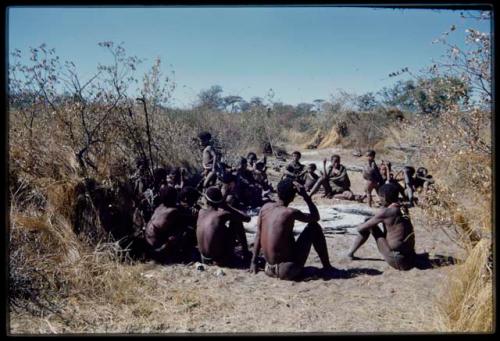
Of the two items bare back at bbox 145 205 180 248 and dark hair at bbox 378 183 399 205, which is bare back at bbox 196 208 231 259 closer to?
bare back at bbox 145 205 180 248

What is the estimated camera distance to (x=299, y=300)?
5.16 meters

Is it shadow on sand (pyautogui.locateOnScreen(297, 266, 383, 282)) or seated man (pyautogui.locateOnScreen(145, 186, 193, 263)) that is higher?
seated man (pyautogui.locateOnScreen(145, 186, 193, 263))

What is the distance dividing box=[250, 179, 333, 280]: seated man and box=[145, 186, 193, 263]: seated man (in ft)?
4.10

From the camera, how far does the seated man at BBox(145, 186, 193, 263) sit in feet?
21.2

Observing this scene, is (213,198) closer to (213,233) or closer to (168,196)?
(213,233)

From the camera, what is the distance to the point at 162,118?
12.1 metres

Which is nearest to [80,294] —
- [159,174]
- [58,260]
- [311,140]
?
[58,260]

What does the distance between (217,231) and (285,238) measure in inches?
40.7

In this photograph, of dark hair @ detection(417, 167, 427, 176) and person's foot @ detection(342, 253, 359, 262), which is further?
dark hair @ detection(417, 167, 427, 176)

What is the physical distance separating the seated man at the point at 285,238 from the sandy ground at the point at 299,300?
18 centimetres

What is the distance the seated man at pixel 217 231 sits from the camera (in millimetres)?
6258

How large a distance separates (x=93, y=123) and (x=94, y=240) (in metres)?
2.71

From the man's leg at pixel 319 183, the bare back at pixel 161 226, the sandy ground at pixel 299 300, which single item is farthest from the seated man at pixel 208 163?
the sandy ground at pixel 299 300

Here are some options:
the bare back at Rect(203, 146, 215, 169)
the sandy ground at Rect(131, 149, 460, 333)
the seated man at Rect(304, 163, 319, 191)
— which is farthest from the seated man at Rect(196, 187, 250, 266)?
the seated man at Rect(304, 163, 319, 191)
